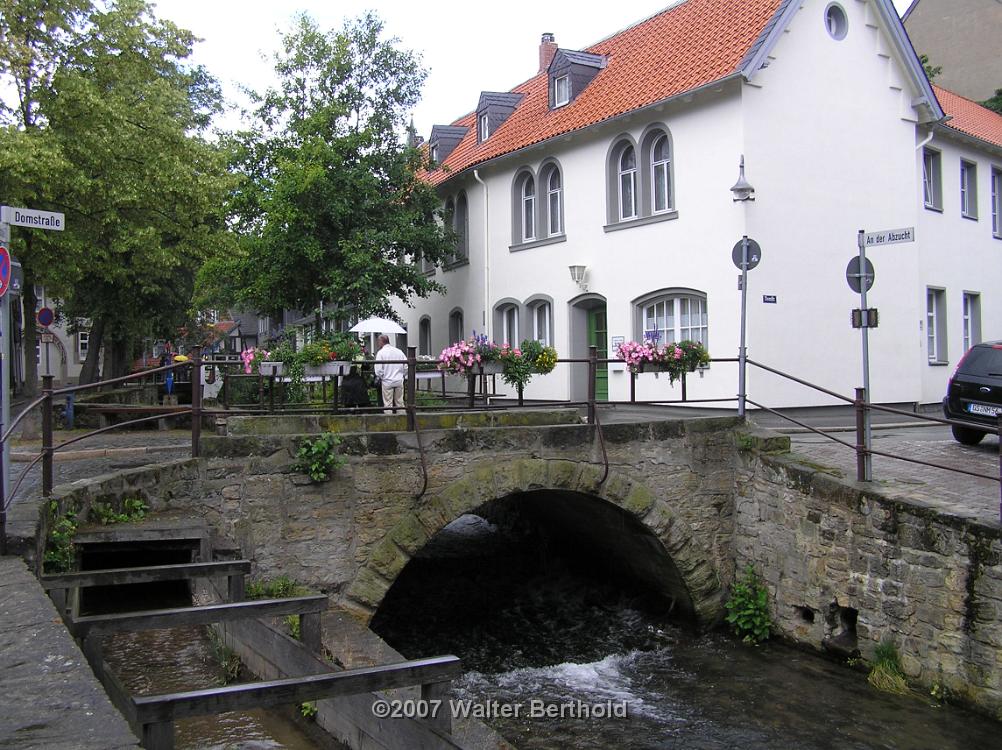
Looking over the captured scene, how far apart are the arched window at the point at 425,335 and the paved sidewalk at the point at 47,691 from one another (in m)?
21.2

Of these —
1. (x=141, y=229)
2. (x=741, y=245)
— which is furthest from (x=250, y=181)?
(x=741, y=245)

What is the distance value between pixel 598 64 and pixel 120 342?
17.8 metres

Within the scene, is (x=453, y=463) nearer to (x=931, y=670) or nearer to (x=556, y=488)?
(x=556, y=488)

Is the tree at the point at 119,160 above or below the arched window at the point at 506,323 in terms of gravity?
above

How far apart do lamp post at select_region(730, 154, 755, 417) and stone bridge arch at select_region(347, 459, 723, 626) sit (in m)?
1.79

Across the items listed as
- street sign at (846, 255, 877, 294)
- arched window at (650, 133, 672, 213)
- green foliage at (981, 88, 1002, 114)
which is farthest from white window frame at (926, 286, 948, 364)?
green foliage at (981, 88, 1002, 114)

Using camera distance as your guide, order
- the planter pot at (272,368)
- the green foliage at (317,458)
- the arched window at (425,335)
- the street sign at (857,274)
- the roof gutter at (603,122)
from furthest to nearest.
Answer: the arched window at (425,335) < the roof gutter at (603,122) < the planter pot at (272,368) < the street sign at (857,274) < the green foliage at (317,458)

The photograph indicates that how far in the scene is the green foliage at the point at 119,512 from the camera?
7309 millimetres

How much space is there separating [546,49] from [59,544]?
22.6m

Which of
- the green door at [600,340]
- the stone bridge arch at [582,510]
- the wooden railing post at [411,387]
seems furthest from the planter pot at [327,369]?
the green door at [600,340]

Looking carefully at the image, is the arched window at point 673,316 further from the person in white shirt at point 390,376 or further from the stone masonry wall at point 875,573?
the stone masonry wall at point 875,573

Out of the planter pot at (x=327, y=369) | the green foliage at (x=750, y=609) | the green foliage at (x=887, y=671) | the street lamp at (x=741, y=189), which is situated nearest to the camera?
the green foliage at (x=887, y=671)

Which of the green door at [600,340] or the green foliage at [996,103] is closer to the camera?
the green door at [600,340]

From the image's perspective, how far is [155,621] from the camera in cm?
531
